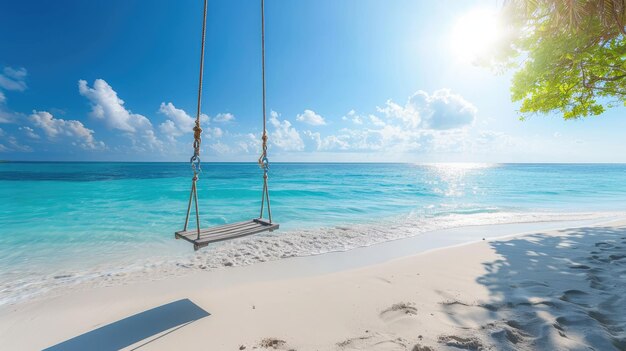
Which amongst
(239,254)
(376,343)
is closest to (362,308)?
(376,343)

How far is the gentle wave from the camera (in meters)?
4.80

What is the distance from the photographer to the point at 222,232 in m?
4.02

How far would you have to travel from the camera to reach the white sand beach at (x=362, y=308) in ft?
8.55

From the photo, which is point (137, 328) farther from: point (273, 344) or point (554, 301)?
point (554, 301)

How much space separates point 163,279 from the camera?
4812 mm

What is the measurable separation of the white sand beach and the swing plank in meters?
0.88

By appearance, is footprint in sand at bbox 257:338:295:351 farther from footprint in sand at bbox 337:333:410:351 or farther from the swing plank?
the swing plank

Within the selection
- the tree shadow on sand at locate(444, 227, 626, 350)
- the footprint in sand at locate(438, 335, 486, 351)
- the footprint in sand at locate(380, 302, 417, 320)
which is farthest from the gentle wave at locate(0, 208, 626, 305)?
the footprint in sand at locate(438, 335, 486, 351)

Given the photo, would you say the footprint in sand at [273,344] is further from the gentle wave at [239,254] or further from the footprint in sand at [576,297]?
the footprint in sand at [576,297]

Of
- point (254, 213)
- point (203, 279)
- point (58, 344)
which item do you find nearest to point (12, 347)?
point (58, 344)

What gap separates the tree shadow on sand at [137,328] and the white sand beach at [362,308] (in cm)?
1

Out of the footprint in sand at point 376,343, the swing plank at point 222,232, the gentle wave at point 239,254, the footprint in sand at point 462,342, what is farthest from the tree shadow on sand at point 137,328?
the footprint in sand at point 462,342

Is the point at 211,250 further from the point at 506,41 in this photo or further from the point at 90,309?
the point at 506,41

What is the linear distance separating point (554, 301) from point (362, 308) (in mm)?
2097
